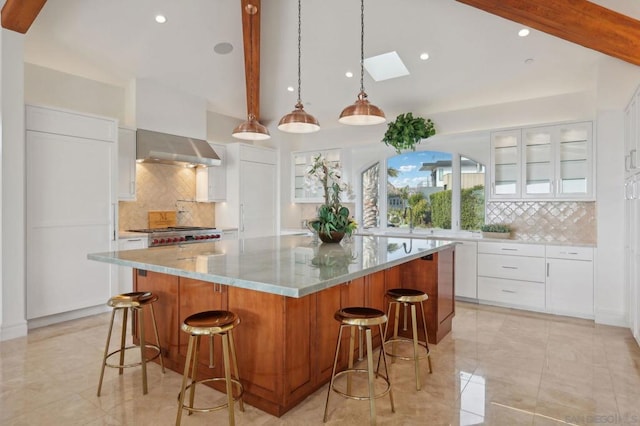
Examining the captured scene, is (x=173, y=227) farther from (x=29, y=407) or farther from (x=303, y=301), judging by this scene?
(x=303, y=301)

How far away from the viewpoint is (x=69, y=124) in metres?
4.25

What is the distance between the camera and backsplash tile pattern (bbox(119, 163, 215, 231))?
5465mm

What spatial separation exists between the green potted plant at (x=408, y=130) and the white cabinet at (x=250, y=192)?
2.39 m

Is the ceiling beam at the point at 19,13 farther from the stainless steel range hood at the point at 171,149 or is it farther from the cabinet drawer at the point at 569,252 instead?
the cabinet drawer at the point at 569,252

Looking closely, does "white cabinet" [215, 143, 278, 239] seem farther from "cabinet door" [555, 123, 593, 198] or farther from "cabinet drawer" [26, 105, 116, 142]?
"cabinet door" [555, 123, 593, 198]

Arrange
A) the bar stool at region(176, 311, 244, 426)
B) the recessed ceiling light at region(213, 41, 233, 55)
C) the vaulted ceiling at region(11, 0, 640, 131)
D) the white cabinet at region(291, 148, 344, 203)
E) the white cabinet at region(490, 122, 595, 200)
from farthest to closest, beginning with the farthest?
the white cabinet at region(291, 148, 344, 203)
the recessed ceiling light at region(213, 41, 233, 55)
the white cabinet at region(490, 122, 595, 200)
the vaulted ceiling at region(11, 0, 640, 131)
the bar stool at region(176, 311, 244, 426)

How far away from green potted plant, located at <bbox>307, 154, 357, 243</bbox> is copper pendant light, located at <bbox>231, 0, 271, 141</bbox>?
0.65m

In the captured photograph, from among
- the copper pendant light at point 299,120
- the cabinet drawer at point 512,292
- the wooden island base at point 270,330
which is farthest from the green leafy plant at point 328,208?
the cabinet drawer at point 512,292

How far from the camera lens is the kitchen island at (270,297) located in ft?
6.83

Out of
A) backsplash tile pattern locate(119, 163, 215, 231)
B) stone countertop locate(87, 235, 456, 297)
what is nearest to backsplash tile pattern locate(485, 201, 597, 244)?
stone countertop locate(87, 235, 456, 297)

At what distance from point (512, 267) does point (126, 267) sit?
5.00 m

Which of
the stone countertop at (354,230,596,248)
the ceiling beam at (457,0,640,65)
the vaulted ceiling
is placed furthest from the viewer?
the stone countertop at (354,230,596,248)

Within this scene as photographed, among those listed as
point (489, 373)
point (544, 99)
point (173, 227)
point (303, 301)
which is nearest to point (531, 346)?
point (489, 373)

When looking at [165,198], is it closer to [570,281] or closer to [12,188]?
[12,188]
